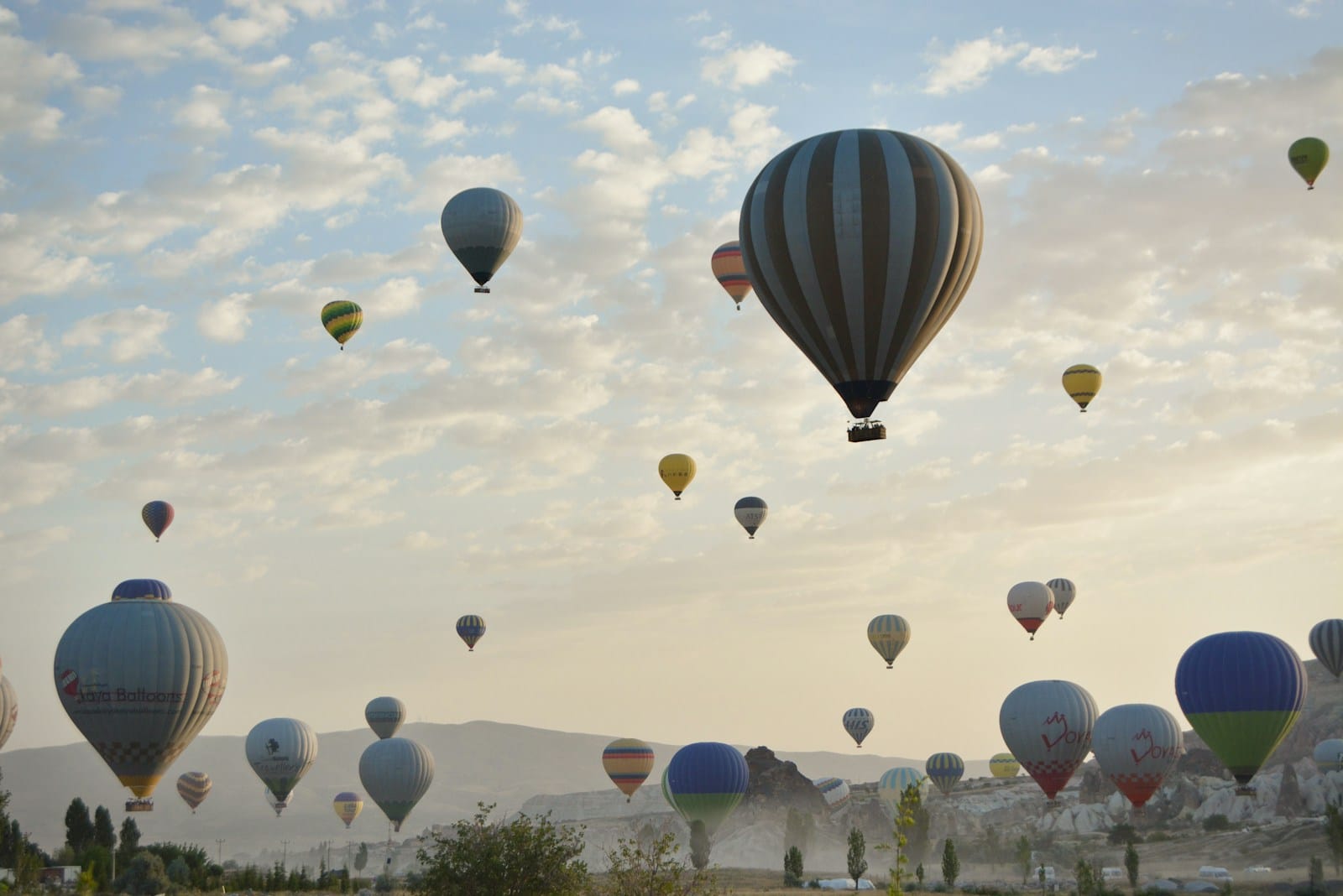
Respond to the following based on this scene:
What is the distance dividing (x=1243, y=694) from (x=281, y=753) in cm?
6599

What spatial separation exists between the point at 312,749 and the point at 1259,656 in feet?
217

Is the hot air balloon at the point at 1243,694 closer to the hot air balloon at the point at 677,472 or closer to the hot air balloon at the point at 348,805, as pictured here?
the hot air balloon at the point at 677,472

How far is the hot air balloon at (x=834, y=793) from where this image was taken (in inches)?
6649

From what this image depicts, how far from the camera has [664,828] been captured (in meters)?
175

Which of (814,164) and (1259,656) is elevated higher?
(814,164)

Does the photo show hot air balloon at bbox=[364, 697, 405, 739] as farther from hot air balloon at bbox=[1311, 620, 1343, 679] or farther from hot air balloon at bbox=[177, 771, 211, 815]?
hot air balloon at bbox=[1311, 620, 1343, 679]

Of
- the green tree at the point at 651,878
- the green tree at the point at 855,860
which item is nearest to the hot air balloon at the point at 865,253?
the green tree at the point at 651,878

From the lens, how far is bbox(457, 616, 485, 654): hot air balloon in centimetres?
12319

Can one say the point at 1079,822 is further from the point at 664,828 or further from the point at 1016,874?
the point at 664,828

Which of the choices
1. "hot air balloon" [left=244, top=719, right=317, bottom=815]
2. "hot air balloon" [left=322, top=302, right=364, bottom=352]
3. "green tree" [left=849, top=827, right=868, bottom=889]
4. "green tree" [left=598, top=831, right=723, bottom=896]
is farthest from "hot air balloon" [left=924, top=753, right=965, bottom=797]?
"green tree" [left=598, top=831, right=723, bottom=896]

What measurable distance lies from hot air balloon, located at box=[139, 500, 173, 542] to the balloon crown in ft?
75.2

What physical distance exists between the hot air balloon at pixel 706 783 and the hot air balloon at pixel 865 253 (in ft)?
158

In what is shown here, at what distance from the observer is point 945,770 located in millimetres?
129875

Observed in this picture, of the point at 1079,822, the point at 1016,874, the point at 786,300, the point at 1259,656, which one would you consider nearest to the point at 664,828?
the point at 1079,822
